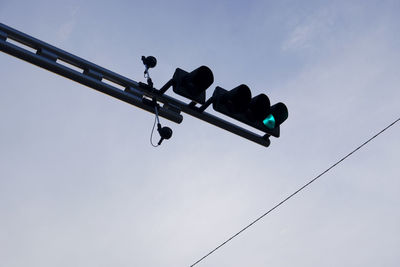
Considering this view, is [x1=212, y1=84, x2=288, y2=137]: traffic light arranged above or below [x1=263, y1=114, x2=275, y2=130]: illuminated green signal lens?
above

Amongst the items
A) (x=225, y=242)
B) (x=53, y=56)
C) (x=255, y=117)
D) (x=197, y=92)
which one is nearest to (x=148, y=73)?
(x=197, y=92)

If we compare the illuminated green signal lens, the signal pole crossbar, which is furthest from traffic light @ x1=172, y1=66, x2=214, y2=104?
the illuminated green signal lens

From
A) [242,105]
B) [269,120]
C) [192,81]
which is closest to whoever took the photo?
[192,81]

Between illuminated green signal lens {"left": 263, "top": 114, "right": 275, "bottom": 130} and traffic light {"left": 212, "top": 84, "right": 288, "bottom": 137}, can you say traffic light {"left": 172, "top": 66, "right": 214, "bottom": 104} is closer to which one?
traffic light {"left": 212, "top": 84, "right": 288, "bottom": 137}

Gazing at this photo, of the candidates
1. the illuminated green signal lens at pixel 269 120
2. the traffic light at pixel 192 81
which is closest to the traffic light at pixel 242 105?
the illuminated green signal lens at pixel 269 120

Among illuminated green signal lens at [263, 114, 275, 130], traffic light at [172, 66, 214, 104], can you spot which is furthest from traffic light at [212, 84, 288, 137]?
traffic light at [172, 66, 214, 104]

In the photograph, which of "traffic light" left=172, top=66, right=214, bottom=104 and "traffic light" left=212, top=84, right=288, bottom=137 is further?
"traffic light" left=212, top=84, right=288, bottom=137

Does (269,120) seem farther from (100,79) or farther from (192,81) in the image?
(100,79)

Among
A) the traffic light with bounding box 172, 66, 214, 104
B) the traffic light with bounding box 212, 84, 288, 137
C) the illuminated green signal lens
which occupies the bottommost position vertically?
the illuminated green signal lens

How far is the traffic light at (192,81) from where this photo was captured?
12.5ft

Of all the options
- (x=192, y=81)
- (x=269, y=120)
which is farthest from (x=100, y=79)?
(x=269, y=120)

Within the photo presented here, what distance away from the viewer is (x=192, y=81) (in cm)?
387

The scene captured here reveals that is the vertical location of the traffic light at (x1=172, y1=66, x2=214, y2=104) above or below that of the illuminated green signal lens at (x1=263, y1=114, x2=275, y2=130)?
above

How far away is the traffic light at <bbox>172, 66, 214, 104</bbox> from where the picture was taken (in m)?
3.82
